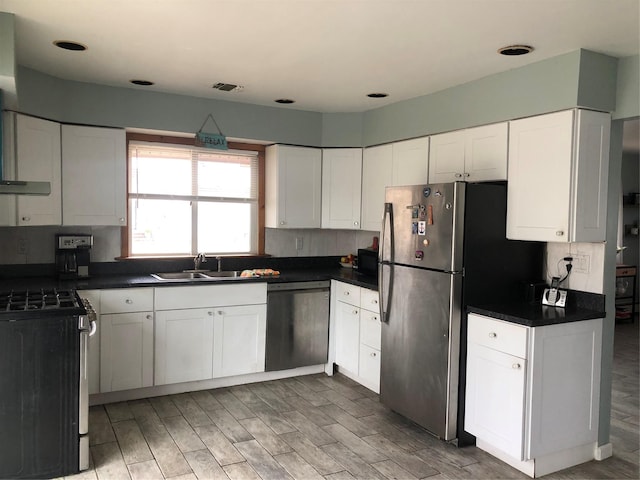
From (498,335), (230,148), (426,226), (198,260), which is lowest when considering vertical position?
(498,335)

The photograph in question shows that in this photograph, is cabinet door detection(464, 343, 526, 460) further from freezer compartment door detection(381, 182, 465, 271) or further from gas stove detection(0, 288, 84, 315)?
gas stove detection(0, 288, 84, 315)

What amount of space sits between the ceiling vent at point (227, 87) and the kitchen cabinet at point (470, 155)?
1.57m

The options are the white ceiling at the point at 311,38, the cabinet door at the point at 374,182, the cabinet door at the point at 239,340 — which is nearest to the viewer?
the white ceiling at the point at 311,38

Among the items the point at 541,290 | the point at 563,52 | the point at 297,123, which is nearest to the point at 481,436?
the point at 541,290

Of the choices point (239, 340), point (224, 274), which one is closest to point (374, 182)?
point (224, 274)

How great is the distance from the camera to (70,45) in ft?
10.0

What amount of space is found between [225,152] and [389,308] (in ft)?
7.19

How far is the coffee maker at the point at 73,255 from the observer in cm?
395

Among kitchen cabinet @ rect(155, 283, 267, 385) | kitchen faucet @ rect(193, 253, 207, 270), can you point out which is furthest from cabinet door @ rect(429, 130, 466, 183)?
kitchen faucet @ rect(193, 253, 207, 270)

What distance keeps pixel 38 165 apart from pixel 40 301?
1177 mm

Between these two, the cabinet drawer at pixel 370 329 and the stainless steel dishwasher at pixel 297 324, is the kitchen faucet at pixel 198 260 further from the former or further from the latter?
the cabinet drawer at pixel 370 329

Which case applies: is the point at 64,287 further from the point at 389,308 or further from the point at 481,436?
the point at 481,436

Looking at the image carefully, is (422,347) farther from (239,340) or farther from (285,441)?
(239,340)

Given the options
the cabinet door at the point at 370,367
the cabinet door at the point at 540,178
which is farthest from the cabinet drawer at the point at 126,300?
the cabinet door at the point at 540,178
